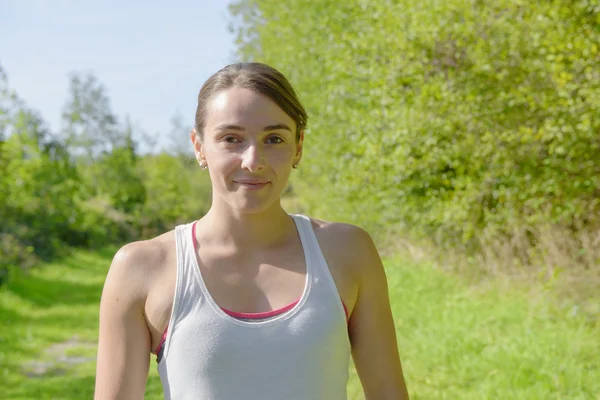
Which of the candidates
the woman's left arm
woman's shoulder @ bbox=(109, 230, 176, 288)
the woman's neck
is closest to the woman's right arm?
woman's shoulder @ bbox=(109, 230, 176, 288)

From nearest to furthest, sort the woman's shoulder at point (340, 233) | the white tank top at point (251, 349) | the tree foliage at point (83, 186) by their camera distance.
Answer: the white tank top at point (251, 349) → the woman's shoulder at point (340, 233) → the tree foliage at point (83, 186)

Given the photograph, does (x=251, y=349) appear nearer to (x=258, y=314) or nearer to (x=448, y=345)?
(x=258, y=314)

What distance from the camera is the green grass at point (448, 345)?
5.54 m

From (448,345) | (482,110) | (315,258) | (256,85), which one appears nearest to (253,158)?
(256,85)

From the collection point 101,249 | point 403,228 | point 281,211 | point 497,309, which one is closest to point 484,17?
point 497,309

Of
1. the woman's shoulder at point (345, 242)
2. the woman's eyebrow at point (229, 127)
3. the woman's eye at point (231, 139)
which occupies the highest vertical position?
the woman's eyebrow at point (229, 127)

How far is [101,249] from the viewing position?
28438 mm

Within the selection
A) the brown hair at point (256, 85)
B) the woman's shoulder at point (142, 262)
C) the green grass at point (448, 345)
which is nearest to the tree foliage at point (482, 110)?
the green grass at point (448, 345)

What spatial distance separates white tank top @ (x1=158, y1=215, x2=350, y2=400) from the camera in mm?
1701

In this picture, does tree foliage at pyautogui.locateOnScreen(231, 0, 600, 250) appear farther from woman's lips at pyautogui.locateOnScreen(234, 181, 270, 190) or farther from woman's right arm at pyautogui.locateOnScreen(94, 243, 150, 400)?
woman's right arm at pyautogui.locateOnScreen(94, 243, 150, 400)

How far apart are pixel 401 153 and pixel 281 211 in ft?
21.9

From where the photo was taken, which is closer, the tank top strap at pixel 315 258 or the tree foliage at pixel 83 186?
the tank top strap at pixel 315 258

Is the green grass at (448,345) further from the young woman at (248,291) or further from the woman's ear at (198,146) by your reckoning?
the woman's ear at (198,146)

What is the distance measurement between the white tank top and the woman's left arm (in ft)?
0.44
